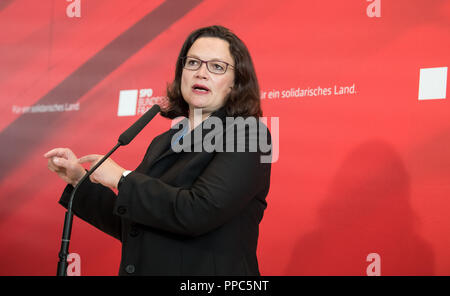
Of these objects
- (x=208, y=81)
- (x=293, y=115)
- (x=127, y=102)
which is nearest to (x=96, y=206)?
(x=208, y=81)

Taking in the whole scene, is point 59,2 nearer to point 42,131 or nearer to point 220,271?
point 42,131

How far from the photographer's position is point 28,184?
3266mm

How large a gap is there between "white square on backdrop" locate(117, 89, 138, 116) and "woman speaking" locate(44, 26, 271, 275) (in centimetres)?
128

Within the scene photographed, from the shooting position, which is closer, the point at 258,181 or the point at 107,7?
the point at 258,181

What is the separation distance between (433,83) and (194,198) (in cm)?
143

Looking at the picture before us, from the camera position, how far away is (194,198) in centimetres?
139

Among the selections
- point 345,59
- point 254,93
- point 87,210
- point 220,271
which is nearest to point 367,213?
point 345,59

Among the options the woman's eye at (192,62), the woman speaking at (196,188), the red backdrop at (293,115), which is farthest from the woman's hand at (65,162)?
the red backdrop at (293,115)

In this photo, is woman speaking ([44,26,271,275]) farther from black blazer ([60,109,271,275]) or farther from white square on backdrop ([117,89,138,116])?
white square on backdrop ([117,89,138,116])

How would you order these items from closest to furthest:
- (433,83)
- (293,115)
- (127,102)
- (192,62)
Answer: (192,62)
(433,83)
(293,115)
(127,102)

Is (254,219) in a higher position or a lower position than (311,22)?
lower

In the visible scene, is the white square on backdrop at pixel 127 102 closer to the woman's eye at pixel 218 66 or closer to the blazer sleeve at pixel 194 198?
the woman's eye at pixel 218 66

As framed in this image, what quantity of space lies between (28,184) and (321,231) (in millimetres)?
1888

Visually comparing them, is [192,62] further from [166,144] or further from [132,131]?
[132,131]
